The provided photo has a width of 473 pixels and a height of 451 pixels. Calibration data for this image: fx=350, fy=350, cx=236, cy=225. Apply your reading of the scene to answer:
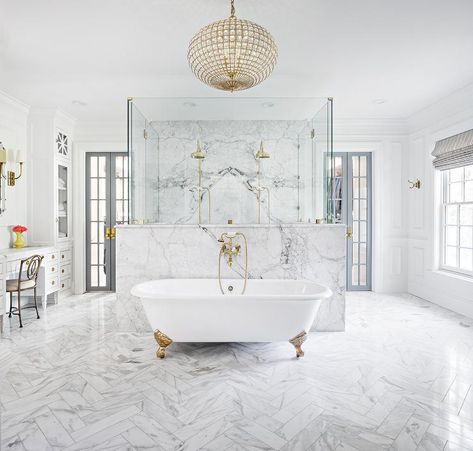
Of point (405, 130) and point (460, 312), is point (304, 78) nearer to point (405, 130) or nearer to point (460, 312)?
point (405, 130)

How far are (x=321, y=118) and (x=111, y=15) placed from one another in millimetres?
2157

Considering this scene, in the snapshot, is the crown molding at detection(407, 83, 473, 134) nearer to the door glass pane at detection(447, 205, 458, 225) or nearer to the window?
the window

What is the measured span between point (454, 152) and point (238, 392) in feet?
11.8

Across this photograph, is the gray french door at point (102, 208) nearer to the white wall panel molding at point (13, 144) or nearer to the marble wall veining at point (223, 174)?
the white wall panel molding at point (13, 144)

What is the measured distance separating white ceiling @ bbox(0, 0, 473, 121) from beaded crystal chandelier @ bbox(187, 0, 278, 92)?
0.35m

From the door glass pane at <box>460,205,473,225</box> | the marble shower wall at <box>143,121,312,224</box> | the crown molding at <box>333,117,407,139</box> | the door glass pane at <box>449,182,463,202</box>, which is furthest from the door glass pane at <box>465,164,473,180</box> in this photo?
the marble shower wall at <box>143,121,312,224</box>

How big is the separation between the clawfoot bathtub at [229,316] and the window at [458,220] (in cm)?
235

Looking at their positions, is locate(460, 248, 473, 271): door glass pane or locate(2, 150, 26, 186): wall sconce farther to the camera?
locate(2, 150, 26, 186): wall sconce

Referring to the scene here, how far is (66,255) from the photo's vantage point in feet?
16.1

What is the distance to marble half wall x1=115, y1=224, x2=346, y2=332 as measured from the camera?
3.41 m

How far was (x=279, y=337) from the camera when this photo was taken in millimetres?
2734

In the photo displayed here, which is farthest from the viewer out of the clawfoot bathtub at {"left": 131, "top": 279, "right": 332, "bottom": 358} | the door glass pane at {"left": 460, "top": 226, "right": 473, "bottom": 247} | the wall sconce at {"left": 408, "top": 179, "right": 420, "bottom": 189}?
the wall sconce at {"left": 408, "top": 179, "right": 420, "bottom": 189}

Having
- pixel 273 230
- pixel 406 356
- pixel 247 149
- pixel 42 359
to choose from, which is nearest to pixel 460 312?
pixel 406 356

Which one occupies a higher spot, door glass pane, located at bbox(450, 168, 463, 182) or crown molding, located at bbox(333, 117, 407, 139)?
crown molding, located at bbox(333, 117, 407, 139)
